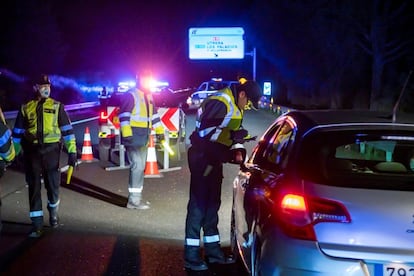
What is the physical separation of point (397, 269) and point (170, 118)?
10.2 m

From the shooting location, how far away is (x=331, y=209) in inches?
139

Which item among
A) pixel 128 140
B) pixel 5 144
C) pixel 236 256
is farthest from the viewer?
pixel 128 140

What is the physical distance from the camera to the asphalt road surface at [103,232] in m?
5.73

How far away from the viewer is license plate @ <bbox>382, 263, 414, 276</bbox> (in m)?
3.41

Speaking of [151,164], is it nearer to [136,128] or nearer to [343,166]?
[136,128]

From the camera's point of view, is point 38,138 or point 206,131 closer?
point 206,131

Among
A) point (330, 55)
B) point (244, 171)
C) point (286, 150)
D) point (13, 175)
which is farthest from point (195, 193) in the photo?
point (330, 55)

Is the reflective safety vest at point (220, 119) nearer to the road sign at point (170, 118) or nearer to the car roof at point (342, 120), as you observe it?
the car roof at point (342, 120)

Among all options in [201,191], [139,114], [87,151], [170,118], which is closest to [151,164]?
[170,118]

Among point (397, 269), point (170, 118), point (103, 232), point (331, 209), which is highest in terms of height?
point (331, 209)

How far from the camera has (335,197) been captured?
11.6ft

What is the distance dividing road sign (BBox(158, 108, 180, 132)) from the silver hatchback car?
9.05m

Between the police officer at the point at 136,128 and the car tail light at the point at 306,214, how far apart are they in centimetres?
481

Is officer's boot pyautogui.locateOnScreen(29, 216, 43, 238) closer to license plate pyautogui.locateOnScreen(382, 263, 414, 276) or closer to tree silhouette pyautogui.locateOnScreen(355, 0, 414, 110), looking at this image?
license plate pyautogui.locateOnScreen(382, 263, 414, 276)
